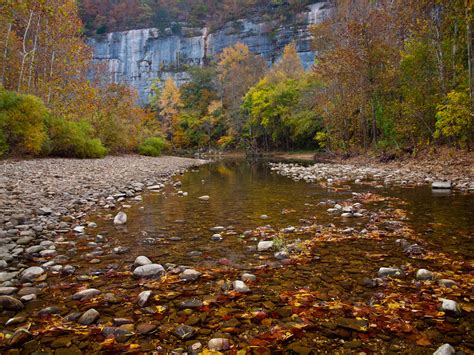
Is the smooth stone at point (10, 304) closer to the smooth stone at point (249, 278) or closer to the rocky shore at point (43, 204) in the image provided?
the rocky shore at point (43, 204)

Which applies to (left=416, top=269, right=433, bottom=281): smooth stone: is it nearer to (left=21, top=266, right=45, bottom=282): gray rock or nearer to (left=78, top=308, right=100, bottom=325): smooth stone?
(left=78, top=308, right=100, bottom=325): smooth stone

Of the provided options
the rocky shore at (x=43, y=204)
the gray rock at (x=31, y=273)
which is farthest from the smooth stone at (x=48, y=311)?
the rocky shore at (x=43, y=204)

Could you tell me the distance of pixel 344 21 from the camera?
72.5ft

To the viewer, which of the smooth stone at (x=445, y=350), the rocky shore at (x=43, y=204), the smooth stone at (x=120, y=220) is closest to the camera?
the smooth stone at (x=445, y=350)

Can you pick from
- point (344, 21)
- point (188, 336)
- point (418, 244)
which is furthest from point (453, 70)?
point (188, 336)

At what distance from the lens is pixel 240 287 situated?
9.66ft

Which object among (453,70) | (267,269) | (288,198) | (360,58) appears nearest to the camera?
(267,269)

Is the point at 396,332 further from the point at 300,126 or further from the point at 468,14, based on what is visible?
the point at 300,126

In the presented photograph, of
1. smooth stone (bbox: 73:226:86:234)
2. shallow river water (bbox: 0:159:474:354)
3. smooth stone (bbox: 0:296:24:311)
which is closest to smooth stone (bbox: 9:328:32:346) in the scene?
shallow river water (bbox: 0:159:474:354)

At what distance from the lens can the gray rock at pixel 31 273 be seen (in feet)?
10.3

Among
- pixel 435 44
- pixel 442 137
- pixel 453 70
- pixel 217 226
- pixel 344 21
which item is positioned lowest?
pixel 217 226

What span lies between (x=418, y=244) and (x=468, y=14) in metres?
13.3

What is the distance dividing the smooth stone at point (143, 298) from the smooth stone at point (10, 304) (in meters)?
0.94

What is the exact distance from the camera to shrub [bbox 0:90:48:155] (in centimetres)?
A: 1431
